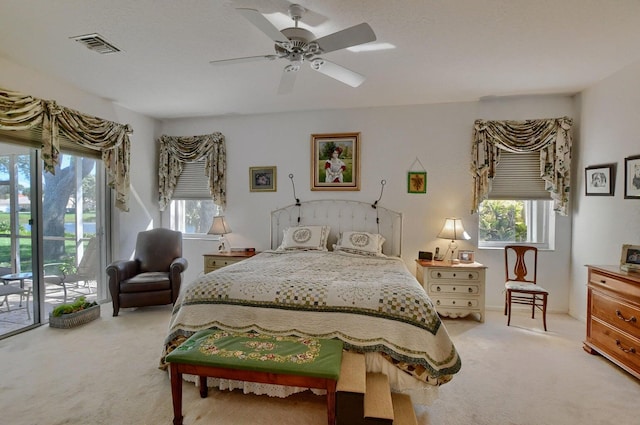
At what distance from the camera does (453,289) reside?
12.2 ft

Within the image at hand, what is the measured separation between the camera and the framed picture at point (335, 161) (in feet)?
14.7

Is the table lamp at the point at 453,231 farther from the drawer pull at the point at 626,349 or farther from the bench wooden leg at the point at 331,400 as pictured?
the bench wooden leg at the point at 331,400

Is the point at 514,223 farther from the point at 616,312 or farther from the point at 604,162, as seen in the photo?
the point at 616,312

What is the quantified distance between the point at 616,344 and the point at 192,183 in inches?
213

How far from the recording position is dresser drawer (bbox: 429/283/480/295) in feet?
12.1

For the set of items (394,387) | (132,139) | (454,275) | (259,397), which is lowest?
(259,397)

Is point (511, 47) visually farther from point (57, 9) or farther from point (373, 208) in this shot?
point (57, 9)

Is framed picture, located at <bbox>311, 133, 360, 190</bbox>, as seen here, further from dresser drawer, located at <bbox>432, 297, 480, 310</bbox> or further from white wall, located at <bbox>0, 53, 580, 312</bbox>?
dresser drawer, located at <bbox>432, 297, 480, 310</bbox>

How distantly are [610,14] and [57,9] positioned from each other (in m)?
3.93

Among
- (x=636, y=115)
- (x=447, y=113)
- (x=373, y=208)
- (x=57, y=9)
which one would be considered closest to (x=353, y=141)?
(x=373, y=208)

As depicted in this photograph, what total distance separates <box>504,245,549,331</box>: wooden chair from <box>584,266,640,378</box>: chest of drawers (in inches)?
20.6

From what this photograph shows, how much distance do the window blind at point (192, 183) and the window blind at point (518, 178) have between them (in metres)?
4.24

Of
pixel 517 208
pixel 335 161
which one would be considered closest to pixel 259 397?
pixel 335 161

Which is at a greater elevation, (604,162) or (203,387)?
(604,162)
